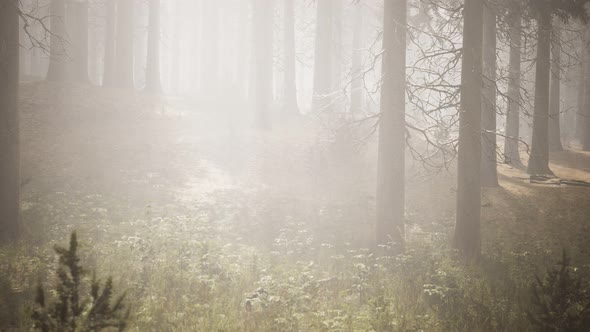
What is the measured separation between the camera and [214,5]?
106 ft

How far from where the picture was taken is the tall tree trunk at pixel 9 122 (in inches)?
283

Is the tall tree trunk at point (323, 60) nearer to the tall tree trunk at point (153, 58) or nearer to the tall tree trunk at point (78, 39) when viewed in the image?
the tall tree trunk at point (153, 58)

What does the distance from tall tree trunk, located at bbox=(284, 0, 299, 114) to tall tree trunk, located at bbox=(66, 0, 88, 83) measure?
11697mm

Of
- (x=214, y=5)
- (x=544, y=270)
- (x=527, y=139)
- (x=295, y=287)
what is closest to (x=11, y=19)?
(x=295, y=287)

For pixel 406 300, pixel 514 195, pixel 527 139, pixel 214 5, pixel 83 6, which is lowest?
pixel 406 300

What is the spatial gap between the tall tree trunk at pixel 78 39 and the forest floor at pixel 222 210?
299 centimetres

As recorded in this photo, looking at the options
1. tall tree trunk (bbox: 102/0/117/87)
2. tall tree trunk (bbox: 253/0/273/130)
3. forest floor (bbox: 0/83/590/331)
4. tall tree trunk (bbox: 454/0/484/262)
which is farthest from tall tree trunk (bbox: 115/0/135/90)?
tall tree trunk (bbox: 454/0/484/262)

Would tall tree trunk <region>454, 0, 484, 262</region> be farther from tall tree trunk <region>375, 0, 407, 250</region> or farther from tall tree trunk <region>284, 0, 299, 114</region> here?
tall tree trunk <region>284, 0, 299, 114</region>

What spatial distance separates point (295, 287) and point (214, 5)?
3159 centimetres

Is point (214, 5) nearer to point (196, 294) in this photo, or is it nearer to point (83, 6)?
point (83, 6)

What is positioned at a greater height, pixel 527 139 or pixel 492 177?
pixel 527 139

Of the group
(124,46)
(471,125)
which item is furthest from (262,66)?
(471,125)

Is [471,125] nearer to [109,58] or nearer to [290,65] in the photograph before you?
[290,65]

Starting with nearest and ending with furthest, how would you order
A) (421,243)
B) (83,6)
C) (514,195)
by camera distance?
(421,243) < (514,195) < (83,6)
